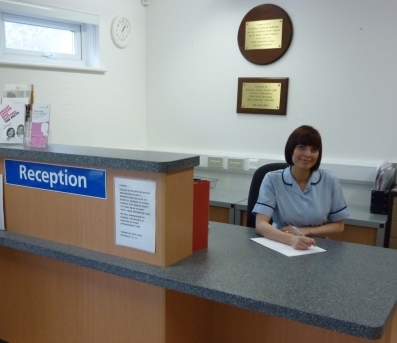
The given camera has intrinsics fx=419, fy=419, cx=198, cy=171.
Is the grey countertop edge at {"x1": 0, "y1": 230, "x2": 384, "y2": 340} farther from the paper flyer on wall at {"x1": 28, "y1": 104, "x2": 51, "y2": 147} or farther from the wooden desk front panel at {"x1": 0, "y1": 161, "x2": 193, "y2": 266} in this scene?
the paper flyer on wall at {"x1": 28, "y1": 104, "x2": 51, "y2": 147}

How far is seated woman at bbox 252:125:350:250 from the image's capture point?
2.07m

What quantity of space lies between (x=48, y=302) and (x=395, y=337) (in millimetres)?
1287

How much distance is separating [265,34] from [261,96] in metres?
0.47

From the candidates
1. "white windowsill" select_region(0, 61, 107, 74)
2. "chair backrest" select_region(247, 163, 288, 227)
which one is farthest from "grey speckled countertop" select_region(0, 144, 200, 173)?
"white windowsill" select_region(0, 61, 107, 74)

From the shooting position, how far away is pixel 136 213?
1.33 meters

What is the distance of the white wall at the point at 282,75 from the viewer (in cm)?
290

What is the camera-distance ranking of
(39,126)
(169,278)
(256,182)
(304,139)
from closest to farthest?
(169,278)
(39,126)
(304,139)
(256,182)

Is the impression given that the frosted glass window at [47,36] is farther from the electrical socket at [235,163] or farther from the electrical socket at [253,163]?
the electrical socket at [253,163]

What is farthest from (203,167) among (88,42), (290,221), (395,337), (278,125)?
(395,337)

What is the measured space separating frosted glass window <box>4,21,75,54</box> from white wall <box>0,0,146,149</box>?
22 cm

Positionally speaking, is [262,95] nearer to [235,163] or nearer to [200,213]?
[235,163]

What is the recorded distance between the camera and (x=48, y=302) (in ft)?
5.55

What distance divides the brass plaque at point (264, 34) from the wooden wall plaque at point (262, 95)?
254 mm

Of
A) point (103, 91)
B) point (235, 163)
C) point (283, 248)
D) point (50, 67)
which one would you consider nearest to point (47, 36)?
point (50, 67)
